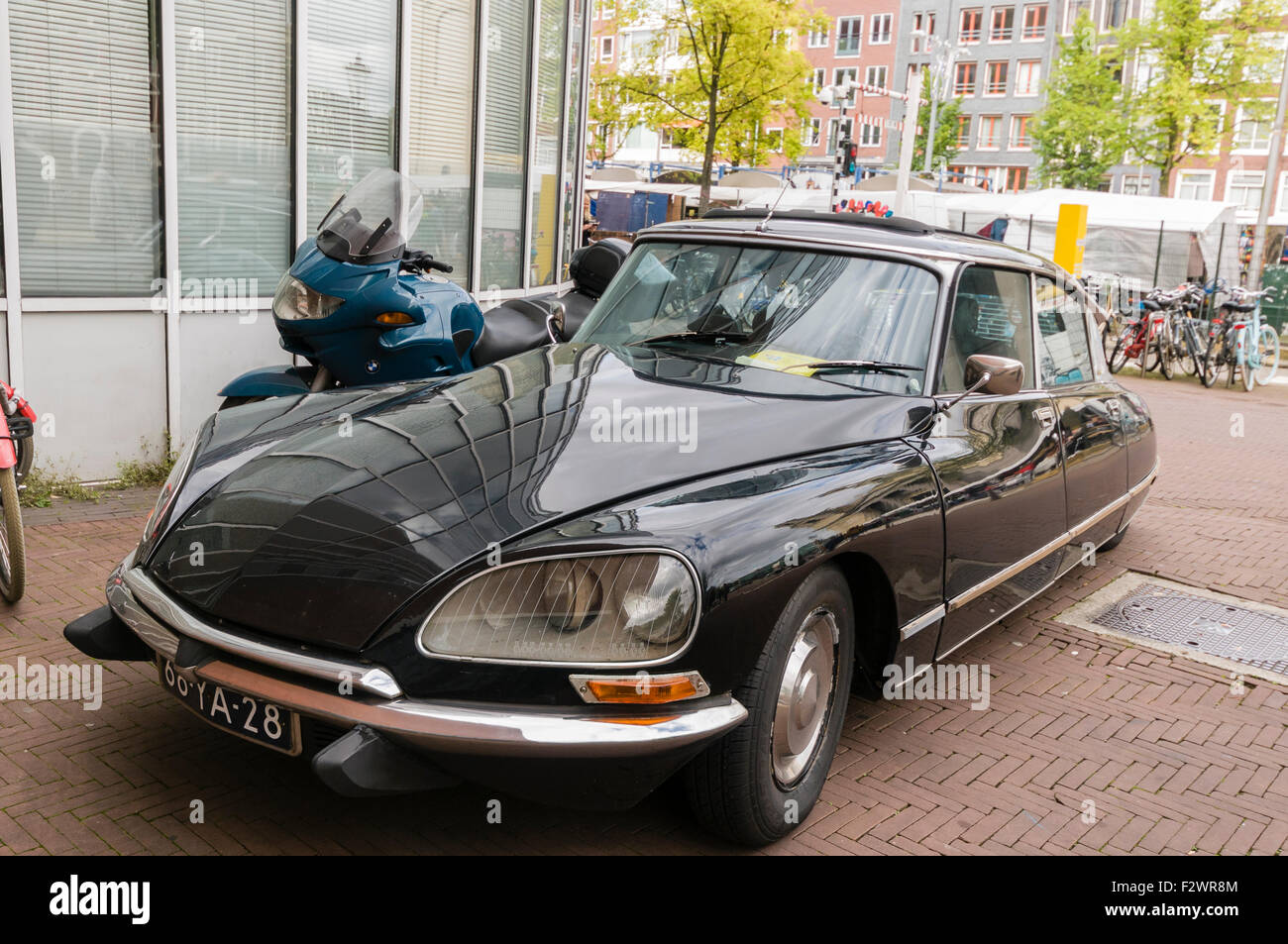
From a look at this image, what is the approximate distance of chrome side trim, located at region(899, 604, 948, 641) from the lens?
358 centimetres

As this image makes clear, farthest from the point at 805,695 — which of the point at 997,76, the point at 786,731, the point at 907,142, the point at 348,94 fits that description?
the point at 997,76

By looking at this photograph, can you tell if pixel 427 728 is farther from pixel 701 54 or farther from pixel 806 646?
pixel 701 54

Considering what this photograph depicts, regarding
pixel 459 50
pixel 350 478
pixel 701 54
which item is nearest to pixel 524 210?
pixel 459 50

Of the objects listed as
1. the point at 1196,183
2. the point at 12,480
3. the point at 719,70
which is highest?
the point at 719,70

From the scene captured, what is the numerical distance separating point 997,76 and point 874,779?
236ft

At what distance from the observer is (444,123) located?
8.50 metres

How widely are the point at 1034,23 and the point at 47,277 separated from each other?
69.6 meters

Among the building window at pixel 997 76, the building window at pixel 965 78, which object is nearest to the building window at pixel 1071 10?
the building window at pixel 997 76

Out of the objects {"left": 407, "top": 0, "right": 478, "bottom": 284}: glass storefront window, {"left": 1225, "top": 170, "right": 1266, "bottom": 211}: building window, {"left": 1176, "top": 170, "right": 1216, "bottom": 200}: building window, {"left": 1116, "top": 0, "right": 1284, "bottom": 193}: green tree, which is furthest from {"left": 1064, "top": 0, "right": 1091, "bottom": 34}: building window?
{"left": 407, "top": 0, "right": 478, "bottom": 284}: glass storefront window

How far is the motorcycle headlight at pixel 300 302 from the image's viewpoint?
5.54 m

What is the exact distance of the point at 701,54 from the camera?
33.6 metres

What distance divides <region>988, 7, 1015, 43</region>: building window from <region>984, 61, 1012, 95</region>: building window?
4.46 feet

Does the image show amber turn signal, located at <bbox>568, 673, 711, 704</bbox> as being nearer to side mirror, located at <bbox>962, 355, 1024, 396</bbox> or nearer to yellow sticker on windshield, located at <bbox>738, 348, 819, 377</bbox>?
yellow sticker on windshield, located at <bbox>738, 348, 819, 377</bbox>

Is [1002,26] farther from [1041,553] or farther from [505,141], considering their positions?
[1041,553]
